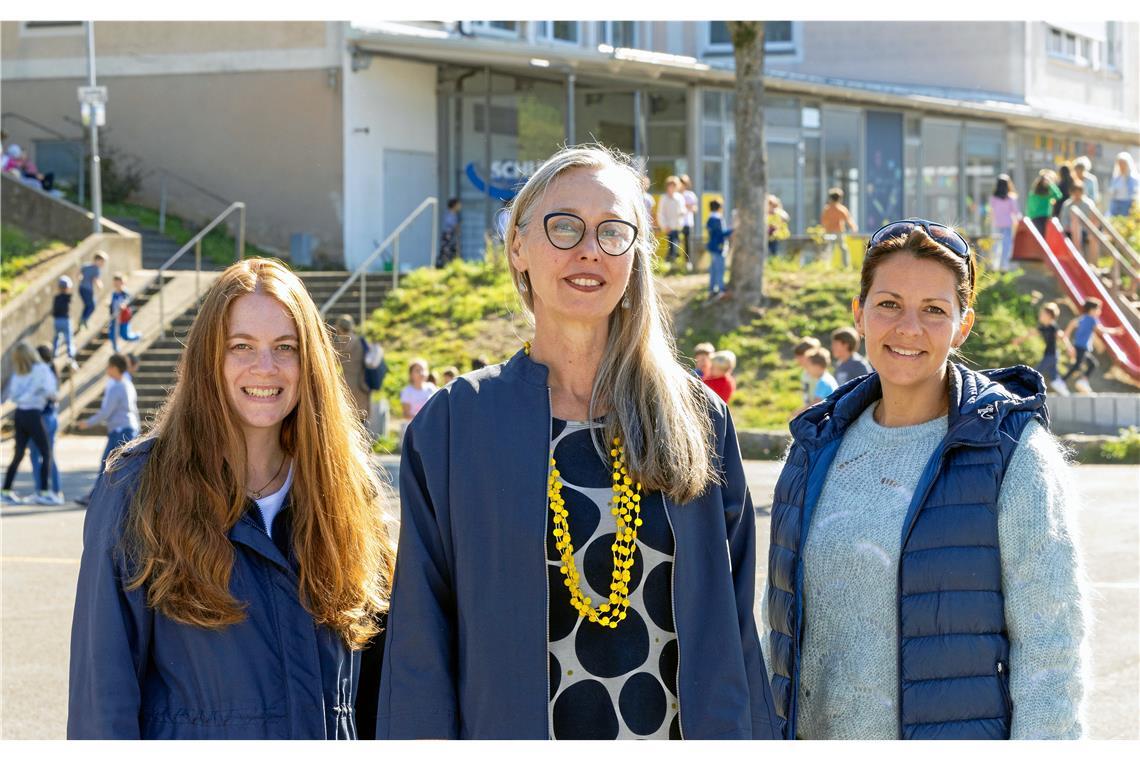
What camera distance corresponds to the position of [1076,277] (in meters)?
23.3

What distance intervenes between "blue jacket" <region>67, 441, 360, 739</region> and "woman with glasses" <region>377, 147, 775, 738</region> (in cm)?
43

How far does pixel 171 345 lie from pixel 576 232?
2150 centimetres

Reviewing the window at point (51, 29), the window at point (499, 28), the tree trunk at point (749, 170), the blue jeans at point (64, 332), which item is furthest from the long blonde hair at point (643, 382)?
the window at point (51, 29)

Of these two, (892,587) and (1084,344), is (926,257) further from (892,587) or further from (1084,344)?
(1084,344)

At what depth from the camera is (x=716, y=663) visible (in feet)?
10.1

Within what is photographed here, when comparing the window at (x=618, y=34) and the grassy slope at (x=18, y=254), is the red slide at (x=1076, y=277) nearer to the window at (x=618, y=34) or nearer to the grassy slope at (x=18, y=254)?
the window at (x=618, y=34)

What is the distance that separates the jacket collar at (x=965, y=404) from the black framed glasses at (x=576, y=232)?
725 mm

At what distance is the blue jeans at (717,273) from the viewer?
23641 millimetres

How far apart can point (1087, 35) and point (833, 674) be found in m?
46.7

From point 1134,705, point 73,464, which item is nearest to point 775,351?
point 73,464

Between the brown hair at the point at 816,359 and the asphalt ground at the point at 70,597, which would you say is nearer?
the asphalt ground at the point at 70,597

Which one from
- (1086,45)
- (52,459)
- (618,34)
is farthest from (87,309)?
(1086,45)

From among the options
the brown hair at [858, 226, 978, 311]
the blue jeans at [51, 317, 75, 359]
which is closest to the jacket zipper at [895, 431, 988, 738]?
the brown hair at [858, 226, 978, 311]

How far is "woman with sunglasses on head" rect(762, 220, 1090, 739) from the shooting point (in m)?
3.13
